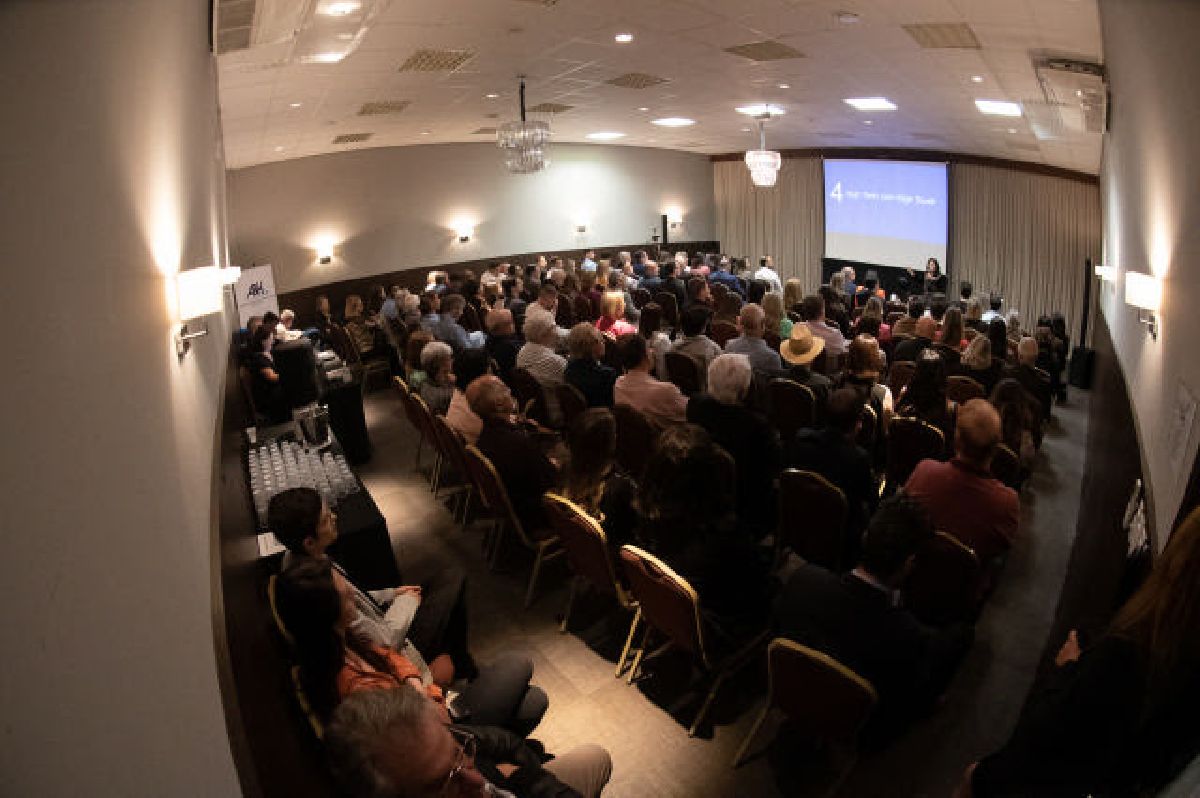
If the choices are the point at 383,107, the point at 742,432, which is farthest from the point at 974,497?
the point at 383,107

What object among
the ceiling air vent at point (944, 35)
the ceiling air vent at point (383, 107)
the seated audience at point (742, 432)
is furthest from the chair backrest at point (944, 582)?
the ceiling air vent at point (383, 107)

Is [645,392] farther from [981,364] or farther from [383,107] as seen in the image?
[383,107]

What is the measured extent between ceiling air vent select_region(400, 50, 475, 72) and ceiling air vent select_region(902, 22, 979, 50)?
141 inches

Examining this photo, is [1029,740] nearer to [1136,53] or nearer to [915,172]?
[1136,53]

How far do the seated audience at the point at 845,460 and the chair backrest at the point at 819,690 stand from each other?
1336 millimetres

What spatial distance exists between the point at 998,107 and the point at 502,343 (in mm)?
5567

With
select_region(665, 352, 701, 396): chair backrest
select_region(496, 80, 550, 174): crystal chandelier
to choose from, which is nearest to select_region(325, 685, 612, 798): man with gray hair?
select_region(665, 352, 701, 396): chair backrest

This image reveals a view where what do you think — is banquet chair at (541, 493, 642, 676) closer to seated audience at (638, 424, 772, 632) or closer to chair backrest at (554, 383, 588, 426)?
seated audience at (638, 424, 772, 632)

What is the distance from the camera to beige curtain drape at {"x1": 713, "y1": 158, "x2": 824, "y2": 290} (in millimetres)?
15945

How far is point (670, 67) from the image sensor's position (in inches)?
255

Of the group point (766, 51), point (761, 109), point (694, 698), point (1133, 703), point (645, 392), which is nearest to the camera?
point (1133, 703)

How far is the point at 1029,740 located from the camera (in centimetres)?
161

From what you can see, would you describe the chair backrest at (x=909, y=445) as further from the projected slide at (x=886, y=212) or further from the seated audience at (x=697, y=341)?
the projected slide at (x=886, y=212)

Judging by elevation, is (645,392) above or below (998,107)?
below
